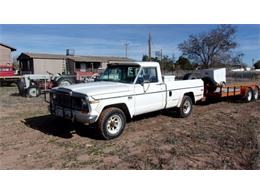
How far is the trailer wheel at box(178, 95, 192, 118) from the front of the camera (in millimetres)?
7674

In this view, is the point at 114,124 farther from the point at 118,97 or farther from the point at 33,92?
the point at 33,92

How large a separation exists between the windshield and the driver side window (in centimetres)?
17

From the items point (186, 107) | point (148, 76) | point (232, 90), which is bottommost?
point (186, 107)

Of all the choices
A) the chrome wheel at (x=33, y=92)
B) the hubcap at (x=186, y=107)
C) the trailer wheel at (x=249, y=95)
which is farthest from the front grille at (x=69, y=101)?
the trailer wheel at (x=249, y=95)

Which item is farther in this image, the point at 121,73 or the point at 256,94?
the point at 256,94

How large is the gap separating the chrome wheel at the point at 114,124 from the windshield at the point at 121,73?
47.4 inches

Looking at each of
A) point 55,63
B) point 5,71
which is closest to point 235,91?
point 5,71

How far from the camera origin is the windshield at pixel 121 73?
255 inches

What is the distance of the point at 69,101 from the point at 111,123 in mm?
1115

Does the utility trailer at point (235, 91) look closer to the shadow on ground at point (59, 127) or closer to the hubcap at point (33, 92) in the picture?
the shadow on ground at point (59, 127)

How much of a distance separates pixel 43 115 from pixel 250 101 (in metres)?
9.71

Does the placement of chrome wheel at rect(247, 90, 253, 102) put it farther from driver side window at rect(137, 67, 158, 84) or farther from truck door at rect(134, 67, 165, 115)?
driver side window at rect(137, 67, 158, 84)

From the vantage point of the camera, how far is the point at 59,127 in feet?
21.6

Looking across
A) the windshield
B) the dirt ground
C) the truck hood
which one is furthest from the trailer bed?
the truck hood
